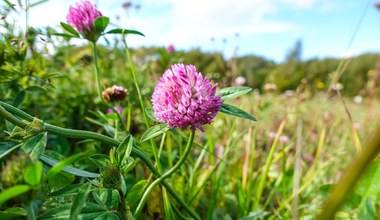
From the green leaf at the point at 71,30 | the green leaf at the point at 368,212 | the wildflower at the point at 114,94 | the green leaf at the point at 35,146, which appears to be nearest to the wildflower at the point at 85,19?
the green leaf at the point at 71,30

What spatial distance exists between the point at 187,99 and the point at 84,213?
186 mm

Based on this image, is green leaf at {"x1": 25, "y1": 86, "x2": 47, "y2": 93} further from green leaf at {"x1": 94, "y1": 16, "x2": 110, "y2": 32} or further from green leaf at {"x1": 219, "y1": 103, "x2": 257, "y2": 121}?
green leaf at {"x1": 219, "y1": 103, "x2": 257, "y2": 121}

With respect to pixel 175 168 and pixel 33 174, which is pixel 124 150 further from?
pixel 33 174

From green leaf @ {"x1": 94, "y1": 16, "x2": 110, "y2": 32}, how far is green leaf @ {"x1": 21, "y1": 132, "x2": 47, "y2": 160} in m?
0.25

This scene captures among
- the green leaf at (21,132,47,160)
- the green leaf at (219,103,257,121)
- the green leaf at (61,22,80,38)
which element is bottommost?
the green leaf at (21,132,47,160)

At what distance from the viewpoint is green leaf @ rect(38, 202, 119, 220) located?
1.39 feet

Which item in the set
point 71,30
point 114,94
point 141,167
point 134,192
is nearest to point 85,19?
point 71,30

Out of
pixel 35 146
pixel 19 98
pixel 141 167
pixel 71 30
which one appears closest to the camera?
pixel 35 146

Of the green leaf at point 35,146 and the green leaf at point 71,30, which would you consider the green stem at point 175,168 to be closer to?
the green leaf at point 35,146

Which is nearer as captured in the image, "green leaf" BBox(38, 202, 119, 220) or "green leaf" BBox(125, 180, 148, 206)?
"green leaf" BBox(38, 202, 119, 220)

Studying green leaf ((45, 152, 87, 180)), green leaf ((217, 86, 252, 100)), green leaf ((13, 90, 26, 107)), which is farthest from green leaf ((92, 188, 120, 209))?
green leaf ((13, 90, 26, 107))

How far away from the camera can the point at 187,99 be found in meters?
0.48

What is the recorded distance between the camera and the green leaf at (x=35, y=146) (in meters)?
0.43

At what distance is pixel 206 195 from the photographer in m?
1.00
